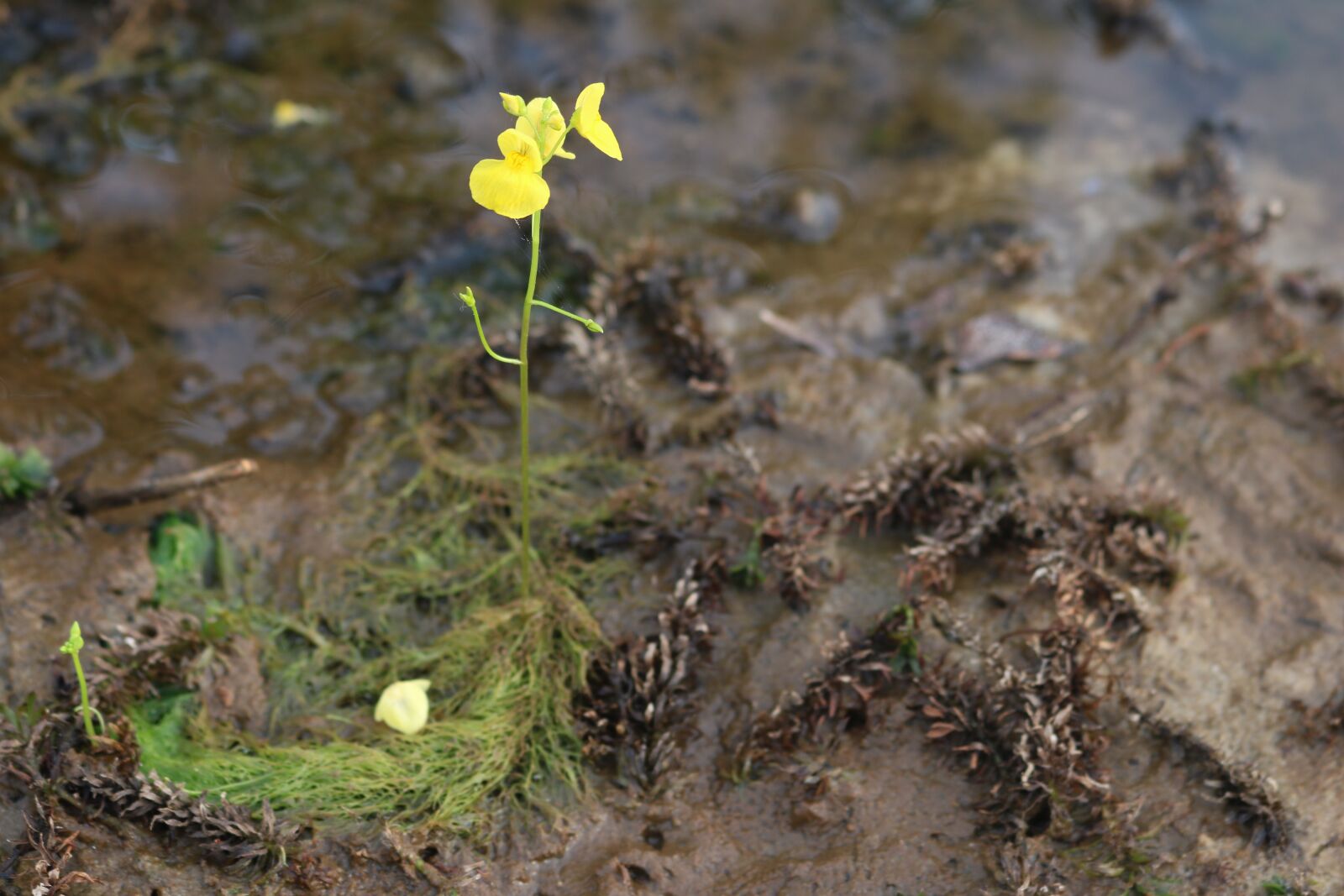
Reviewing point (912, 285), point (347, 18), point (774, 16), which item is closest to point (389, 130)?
point (347, 18)

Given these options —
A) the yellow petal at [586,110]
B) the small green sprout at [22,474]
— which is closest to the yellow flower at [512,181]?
the yellow petal at [586,110]

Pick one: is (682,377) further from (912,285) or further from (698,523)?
(912,285)

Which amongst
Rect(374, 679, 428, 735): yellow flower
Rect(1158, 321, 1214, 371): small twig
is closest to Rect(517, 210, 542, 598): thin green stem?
Rect(374, 679, 428, 735): yellow flower

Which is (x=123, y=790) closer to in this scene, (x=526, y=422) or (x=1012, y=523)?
(x=526, y=422)

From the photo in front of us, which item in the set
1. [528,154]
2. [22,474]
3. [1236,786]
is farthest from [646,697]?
[22,474]

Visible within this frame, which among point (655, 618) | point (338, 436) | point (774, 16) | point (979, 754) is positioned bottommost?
point (338, 436)

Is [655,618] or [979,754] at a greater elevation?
[979,754]

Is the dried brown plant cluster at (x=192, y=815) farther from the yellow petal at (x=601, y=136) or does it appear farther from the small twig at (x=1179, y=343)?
the small twig at (x=1179, y=343)
